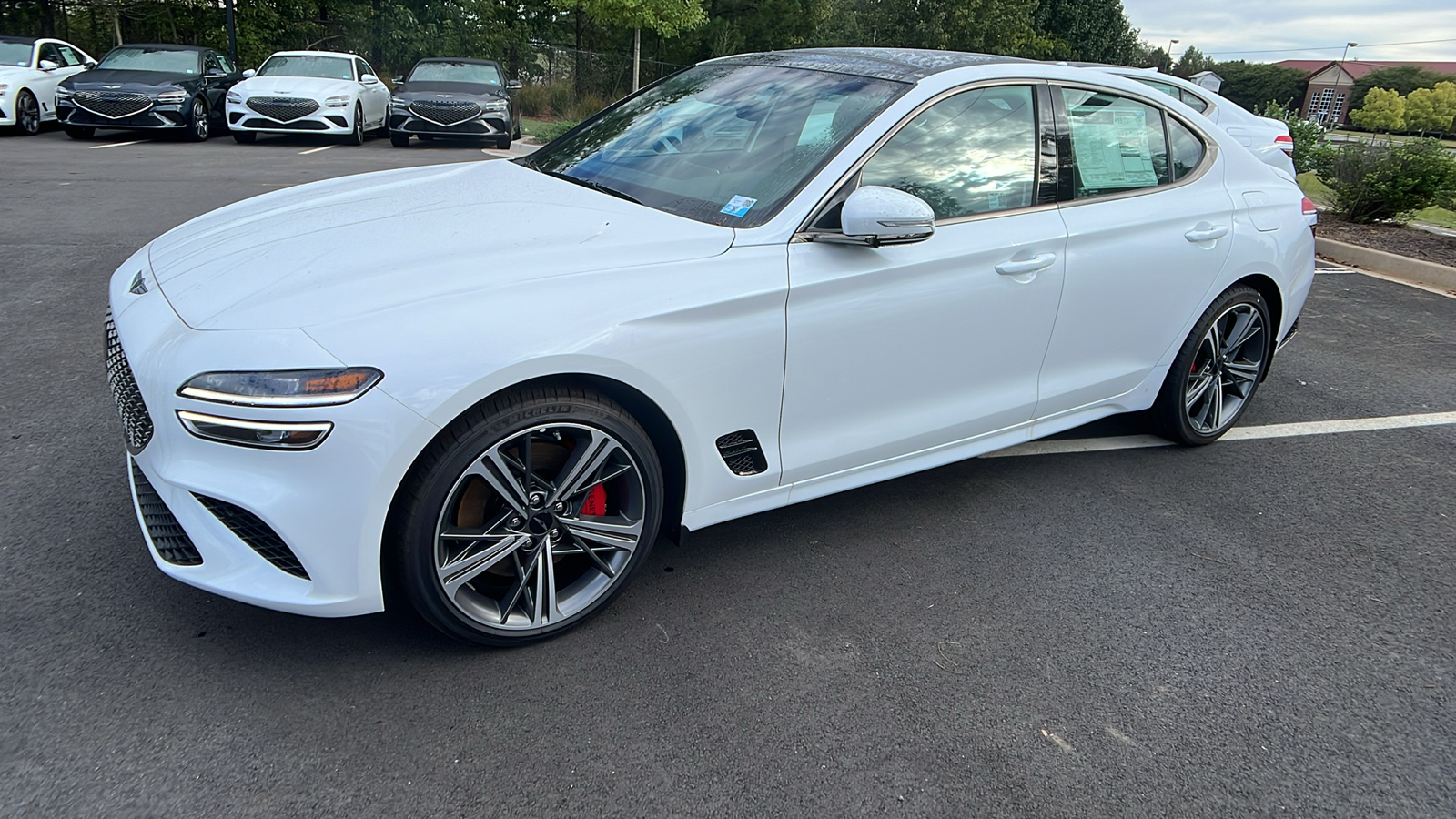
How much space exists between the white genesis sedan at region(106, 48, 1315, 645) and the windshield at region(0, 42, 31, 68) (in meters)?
16.0

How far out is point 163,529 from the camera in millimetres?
2568

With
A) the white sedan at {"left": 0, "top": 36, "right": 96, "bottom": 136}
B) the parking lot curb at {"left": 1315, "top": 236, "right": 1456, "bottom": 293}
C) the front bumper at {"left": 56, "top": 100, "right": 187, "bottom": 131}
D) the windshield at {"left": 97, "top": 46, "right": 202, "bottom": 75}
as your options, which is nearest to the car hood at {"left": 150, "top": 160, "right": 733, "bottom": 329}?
the parking lot curb at {"left": 1315, "top": 236, "right": 1456, "bottom": 293}

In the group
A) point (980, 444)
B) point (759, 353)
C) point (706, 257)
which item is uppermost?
point (706, 257)

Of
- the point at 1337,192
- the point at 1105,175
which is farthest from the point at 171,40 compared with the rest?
the point at 1105,175

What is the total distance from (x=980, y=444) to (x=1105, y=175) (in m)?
1.18

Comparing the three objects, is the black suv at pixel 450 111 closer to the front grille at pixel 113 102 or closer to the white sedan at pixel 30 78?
the front grille at pixel 113 102

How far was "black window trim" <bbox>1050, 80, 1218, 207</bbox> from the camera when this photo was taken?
3.65 m

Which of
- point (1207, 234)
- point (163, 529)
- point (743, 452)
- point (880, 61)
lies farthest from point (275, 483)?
point (1207, 234)

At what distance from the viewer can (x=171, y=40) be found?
29.0m

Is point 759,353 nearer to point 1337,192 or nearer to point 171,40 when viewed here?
point 1337,192

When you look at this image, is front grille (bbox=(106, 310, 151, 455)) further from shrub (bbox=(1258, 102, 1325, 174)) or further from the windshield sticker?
shrub (bbox=(1258, 102, 1325, 174))

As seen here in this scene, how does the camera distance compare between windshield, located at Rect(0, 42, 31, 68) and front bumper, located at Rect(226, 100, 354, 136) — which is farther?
windshield, located at Rect(0, 42, 31, 68)

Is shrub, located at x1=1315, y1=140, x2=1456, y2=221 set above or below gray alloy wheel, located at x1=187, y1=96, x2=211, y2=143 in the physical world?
above

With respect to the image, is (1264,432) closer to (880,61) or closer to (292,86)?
(880,61)
